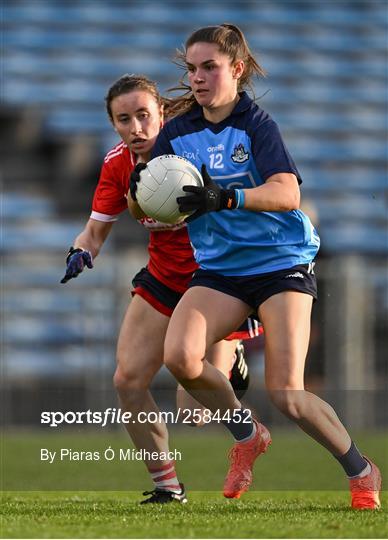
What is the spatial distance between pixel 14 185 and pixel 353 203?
3742mm

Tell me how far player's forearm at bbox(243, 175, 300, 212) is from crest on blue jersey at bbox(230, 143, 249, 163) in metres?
0.16

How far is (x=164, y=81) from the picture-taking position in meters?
14.0

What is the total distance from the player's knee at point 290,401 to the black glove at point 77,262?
0.93m

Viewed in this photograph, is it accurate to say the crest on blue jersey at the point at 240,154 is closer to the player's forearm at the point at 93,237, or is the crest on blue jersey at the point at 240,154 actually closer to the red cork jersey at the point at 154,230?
the red cork jersey at the point at 154,230

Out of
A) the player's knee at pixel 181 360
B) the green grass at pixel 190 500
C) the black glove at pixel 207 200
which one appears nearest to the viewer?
the green grass at pixel 190 500

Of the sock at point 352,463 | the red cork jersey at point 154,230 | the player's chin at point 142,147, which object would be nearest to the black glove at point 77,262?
the red cork jersey at point 154,230

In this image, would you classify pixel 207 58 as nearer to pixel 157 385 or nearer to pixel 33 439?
pixel 33 439

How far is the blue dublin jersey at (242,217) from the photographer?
4.17 metres

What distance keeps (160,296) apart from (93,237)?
1.21ft

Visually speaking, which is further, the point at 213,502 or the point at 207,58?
the point at 213,502

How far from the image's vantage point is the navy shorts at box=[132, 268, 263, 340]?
4684 mm

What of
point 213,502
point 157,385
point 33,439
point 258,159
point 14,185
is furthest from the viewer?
point 14,185

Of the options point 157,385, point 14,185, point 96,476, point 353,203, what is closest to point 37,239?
point 14,185

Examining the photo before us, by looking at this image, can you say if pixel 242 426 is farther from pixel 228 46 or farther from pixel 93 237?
pixel 228 46
